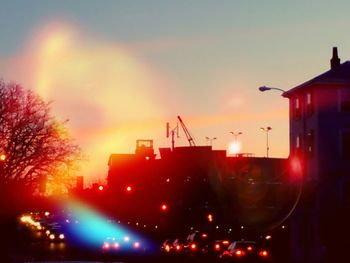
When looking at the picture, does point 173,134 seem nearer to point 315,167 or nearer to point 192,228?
point 192,228

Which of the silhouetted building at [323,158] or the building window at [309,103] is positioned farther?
the building window at [309,103]

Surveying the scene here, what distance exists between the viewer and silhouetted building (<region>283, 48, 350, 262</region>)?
229ft

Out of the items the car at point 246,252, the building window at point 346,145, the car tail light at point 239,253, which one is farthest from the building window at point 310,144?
Result: the car tail light at point 239,253

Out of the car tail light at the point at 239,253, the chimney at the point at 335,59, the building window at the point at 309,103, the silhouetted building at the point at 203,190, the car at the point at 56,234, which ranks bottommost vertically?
the car tail light at the point at 239,253

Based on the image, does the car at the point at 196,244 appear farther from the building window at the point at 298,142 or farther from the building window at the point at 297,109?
the building window at the point at 297,109

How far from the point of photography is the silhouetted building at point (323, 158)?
→ 69.8 metres

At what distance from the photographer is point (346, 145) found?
236 ft

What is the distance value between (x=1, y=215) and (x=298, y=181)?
34770 millimetres

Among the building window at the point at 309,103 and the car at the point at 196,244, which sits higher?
the building window at the point at 309,103

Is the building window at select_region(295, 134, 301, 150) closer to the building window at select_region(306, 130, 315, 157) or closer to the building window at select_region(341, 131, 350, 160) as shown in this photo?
the building window at select_region(306, 130, 315, 157)

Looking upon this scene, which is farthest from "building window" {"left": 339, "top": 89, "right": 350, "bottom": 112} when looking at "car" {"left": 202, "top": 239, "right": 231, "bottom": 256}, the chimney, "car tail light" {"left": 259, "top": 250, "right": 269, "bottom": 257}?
"car tail light" {"left": 259, "top": 250, "right": 269, "bottom": 257}

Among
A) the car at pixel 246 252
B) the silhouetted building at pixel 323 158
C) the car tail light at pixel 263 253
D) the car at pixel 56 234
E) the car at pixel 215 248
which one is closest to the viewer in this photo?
the car at pixel 246 252

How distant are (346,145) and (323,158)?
Answer: 2.29 metres

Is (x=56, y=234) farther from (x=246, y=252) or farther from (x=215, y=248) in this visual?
(x=246, y=252)
